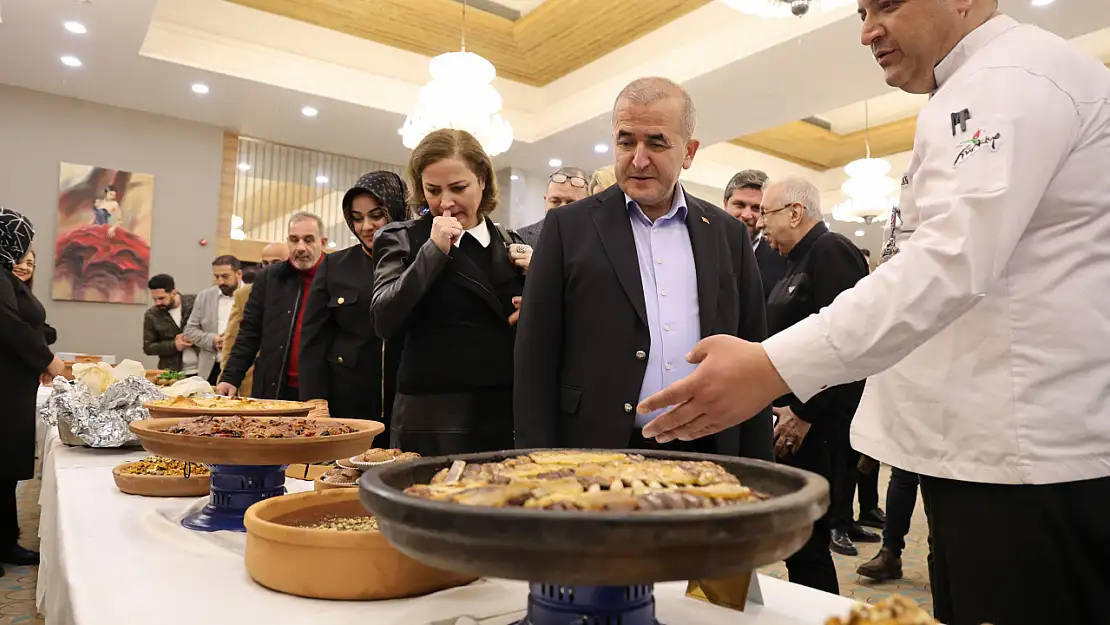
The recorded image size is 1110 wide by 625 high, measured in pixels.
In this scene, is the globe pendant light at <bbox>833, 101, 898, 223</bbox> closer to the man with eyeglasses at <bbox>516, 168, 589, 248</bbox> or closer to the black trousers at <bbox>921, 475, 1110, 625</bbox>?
the man with eyeglasses at <bbox>516, 168, 589, 248</bbox>

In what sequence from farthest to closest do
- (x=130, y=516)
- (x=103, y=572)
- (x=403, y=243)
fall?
(x=403, y=243) → (x=130, y=516) → (x=103, y=572)

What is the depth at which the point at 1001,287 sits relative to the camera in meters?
1.03

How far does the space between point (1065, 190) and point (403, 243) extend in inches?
60.6

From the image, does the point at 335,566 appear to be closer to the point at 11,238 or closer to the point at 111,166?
the point at 11,238

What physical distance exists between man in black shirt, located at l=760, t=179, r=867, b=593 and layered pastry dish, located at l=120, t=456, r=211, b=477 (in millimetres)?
1880

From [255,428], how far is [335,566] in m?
0.46

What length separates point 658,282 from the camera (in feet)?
5.35

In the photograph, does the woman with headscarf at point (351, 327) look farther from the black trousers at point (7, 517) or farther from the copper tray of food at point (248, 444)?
the black trousers at point (7, 517)

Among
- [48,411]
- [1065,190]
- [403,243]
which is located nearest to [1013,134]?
[1065,190]

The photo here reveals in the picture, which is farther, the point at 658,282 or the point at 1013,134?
the point at 658,282

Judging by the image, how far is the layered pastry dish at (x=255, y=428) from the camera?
1234mm

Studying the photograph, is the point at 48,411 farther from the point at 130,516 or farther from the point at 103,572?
the point at 103,572

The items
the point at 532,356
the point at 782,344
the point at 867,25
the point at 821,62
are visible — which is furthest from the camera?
the point at 821,62

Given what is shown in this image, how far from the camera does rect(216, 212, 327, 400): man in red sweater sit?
3.08 m
